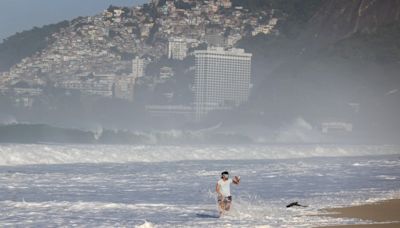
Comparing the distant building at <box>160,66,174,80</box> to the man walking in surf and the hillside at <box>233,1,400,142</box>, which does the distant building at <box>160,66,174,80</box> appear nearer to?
the hillside at <box>233,1,400,142</box>

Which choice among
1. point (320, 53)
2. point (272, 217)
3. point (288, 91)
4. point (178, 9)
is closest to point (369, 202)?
point (272, 217)

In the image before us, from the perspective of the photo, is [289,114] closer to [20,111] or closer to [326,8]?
[20,111]

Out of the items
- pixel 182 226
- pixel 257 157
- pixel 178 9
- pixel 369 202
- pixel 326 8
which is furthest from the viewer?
pixel 178 9

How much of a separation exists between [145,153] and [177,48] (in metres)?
63.8

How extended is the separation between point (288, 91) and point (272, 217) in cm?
6822

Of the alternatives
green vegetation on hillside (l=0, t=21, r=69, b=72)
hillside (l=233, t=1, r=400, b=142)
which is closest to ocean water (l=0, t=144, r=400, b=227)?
hillside (l=233, t=1, r=400, b=142)

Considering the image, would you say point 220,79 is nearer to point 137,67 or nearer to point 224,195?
point 137,67

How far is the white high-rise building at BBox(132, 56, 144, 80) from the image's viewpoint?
9768 cm

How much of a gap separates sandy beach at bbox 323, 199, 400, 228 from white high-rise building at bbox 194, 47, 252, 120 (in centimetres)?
6142

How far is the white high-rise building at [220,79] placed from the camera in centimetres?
8581

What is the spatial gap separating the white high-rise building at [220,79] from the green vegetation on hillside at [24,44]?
20621 mm

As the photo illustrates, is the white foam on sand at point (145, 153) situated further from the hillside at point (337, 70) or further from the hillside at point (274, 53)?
the hillside at point (274, 53)

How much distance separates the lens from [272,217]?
17.9 meters

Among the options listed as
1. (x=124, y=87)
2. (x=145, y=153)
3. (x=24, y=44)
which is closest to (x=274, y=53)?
(x=124, y=87)
